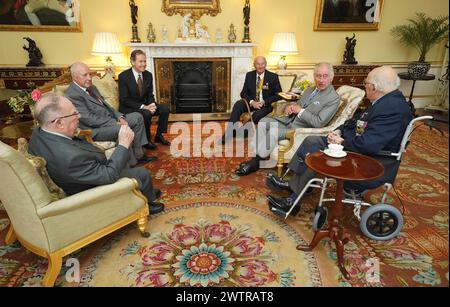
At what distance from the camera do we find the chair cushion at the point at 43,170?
1815 millimetres

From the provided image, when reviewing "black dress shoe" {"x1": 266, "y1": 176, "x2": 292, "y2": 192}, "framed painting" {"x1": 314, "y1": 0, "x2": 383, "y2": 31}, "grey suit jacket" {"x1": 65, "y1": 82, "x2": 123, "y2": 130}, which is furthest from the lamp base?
"grey suit jacket" {"x1": 65, "y1": 82, "x2": 123, "y2": 130}

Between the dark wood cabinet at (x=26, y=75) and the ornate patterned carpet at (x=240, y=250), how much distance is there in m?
3.44

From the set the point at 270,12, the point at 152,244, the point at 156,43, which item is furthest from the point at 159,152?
the point at 270,12

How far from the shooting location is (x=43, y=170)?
1.87 meters

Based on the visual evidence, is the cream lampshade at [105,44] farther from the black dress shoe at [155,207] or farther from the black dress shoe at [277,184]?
the black dress shoe at [277,184]

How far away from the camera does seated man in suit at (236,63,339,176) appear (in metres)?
3.05

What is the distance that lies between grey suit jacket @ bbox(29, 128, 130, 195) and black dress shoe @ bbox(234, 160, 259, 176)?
1.69 m

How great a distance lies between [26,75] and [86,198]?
4645 millimetres

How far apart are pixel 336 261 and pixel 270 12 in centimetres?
489

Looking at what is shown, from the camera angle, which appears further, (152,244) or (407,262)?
(152,244)

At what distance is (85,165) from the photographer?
1.96 metres

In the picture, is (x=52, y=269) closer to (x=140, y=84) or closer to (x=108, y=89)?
(x=108, y=89)

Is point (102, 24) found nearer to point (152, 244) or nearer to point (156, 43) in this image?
point (156, 43)
